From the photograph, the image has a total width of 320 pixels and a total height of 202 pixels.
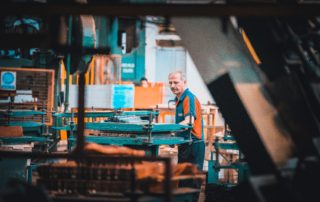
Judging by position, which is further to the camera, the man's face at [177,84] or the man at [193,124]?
the man's face at [177,84]

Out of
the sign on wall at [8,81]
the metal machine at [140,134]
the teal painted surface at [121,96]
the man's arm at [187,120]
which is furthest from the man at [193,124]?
the teal painted surface at [121,96]

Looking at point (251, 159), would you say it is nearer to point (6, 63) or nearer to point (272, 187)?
point (272, 187)

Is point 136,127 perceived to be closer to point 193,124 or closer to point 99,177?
point 193,124

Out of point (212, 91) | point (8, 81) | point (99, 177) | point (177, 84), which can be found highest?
point (8, 81)

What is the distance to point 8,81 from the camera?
11984mm

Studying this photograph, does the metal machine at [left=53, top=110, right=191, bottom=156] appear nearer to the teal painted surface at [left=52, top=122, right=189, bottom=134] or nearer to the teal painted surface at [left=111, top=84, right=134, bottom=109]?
the teal painted surface at [left=52, top=122, right=189, bottom=134]

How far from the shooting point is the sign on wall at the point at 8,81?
11.9 m

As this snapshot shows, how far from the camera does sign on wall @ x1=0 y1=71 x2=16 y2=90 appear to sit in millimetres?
11928

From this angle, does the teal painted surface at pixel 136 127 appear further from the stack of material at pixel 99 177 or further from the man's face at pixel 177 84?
the stack of material at pixel 99 177

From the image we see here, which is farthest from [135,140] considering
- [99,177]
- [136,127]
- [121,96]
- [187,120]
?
[121,96]

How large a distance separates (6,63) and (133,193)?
10.9 metres

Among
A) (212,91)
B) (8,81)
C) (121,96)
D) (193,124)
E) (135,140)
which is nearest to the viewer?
(212,91)

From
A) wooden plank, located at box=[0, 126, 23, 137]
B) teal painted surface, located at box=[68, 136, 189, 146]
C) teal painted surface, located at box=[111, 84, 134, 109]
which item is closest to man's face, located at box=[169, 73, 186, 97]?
teal painted surface, located at box=[68, 136, 189, 146]

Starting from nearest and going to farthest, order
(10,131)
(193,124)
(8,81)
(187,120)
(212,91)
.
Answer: (212,91)
(187,120)
(193,124)
(10,131)
(8,81)
